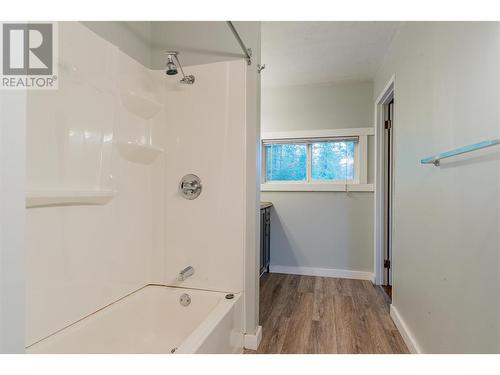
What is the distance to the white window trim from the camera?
3027 mm

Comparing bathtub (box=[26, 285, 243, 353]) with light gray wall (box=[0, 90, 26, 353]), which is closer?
light gray wall (box=[0, 90, 26, 353])

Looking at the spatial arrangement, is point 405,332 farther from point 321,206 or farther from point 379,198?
point 321,206

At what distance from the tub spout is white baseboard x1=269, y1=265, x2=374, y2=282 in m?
1.73

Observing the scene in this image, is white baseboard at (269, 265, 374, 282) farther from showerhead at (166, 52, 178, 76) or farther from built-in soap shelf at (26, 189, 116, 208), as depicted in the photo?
showerhead at (166, 52, 178, 76)

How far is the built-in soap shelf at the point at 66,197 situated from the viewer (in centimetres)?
109

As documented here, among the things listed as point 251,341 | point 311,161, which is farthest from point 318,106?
point 251,341

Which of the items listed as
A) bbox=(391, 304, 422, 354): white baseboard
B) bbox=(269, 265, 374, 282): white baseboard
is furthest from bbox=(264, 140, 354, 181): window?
bbox=(391, 304, 422, 354): white baseboard

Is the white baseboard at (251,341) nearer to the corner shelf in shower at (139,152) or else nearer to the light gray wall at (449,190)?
the light gray wall at (449,190)

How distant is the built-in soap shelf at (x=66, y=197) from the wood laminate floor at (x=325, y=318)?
1.33 meters

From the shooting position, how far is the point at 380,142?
287 cm

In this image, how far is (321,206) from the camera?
3.16 metres
